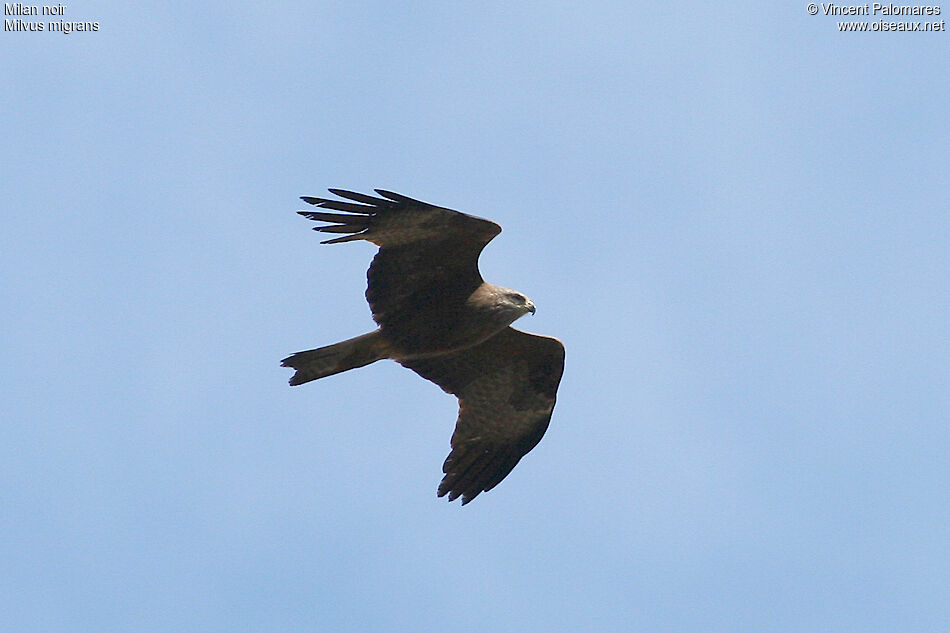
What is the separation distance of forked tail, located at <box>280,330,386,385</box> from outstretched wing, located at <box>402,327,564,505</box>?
76cm

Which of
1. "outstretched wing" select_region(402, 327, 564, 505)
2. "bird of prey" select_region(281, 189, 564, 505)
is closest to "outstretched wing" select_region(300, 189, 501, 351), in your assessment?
"bird of prey" select_region(281, 189, 564, 505)

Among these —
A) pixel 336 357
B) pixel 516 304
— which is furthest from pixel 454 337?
pixel 336 357

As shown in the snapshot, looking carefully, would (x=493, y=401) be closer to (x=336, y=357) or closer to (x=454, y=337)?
(x=454, y=337)

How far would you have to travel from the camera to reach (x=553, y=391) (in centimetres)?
1520

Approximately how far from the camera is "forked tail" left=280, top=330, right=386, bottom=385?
1391 cm

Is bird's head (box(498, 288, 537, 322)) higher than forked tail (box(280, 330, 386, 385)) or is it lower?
higher

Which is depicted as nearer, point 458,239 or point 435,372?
point 458,239

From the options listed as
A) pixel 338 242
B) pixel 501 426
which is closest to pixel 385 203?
pixel 338 242

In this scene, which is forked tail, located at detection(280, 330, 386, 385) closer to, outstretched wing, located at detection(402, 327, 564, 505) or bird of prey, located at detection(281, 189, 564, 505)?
bird of prey, located at detection(281, 189, 564, 505)

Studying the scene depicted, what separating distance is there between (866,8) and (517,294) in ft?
18.1

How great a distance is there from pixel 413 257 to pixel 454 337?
85 centimetres

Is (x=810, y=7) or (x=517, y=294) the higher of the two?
(x=810, y=7)

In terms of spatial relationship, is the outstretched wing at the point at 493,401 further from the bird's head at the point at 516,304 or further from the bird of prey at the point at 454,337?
the bird's head at the point at 516,304

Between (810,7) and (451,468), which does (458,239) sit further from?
(810,7)
